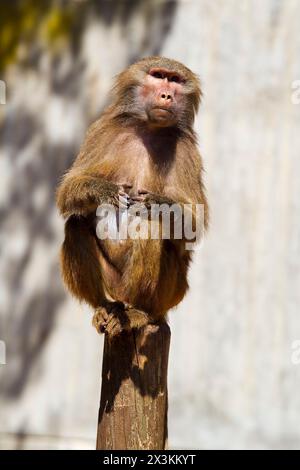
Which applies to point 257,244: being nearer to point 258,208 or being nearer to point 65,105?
point 258,208

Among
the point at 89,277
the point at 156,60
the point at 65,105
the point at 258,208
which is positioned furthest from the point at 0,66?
the point at 89,277

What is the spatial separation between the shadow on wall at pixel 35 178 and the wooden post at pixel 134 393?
3.65 meters

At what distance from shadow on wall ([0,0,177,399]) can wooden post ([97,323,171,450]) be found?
12.0 ft

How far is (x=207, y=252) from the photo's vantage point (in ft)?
27.2

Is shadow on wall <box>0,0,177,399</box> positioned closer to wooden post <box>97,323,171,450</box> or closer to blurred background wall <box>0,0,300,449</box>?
blurred background wall <box>0,0,300,449</box>

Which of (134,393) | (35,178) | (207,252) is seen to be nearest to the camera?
(134,393)

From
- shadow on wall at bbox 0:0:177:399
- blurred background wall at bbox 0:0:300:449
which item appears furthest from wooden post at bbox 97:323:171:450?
shadow on wall at bbox 0:0:177:399

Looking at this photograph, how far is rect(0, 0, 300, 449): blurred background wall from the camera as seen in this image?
810 centimetres

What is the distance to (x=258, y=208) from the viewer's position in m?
8.23

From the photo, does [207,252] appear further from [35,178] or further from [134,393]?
[134,393]

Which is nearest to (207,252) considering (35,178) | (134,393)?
(35,178)

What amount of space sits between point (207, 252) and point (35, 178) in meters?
2.09

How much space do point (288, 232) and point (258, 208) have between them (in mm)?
345

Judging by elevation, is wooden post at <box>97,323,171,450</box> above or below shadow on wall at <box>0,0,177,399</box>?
below
